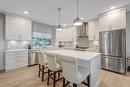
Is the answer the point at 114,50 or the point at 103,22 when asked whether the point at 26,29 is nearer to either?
the point at 103,22

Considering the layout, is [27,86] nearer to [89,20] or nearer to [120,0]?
[120,0]

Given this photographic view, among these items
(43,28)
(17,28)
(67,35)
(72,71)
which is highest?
(43,28)

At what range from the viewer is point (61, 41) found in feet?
24.3

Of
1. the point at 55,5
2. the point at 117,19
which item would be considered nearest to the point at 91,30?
the point at 117,19

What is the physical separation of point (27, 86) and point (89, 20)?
474cm

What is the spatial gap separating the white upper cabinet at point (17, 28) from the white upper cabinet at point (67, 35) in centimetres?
278

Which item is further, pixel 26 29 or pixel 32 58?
pixel 32 58

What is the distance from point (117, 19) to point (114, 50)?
1.32 meters

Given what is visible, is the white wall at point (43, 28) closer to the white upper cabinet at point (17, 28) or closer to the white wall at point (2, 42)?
the white upper cabinet at point (17, 28)

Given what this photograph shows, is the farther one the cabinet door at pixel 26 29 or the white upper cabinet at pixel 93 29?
the white upper cabinet at pixel 93 29

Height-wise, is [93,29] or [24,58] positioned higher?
[93,29]

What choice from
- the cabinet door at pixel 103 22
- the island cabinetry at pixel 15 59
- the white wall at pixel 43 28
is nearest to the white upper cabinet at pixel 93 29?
the cabinet door at pixel 103 22

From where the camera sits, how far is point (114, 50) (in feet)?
12.5

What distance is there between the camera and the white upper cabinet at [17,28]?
427cm
